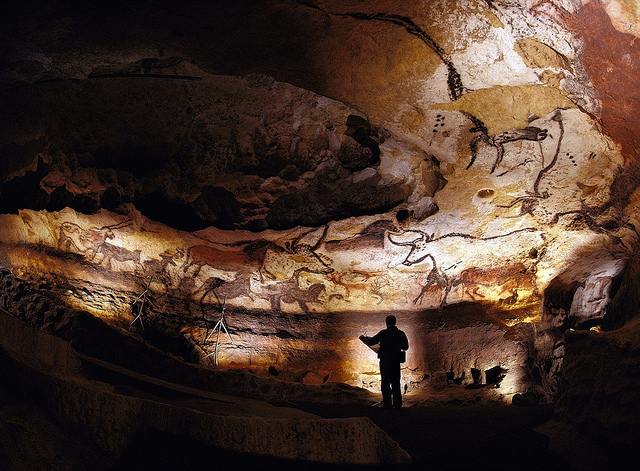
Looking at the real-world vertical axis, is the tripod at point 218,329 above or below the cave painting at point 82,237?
below

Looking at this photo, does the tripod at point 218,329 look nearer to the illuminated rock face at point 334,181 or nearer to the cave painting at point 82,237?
Answer: the illuminated rock face at point 334,181

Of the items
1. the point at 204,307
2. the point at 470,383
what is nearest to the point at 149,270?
the point at 204,307

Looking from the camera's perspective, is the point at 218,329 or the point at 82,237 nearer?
the point at 82,237

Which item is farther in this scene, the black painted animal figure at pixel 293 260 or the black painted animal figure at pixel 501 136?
→ the black painted animal figure at pixel 293 260

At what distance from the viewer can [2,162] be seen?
4.35 metres

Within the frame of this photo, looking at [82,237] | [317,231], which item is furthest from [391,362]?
[82,237]

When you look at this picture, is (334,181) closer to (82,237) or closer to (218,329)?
(218,329)

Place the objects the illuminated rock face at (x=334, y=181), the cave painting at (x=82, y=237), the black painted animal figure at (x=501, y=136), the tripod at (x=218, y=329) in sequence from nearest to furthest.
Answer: the illuminated rock face at (x=334, y=181) → the black painted animal figure at (x=501, y=136) → the cave painting at (x=82, y=237) → the tripod at (x=218, y=329)

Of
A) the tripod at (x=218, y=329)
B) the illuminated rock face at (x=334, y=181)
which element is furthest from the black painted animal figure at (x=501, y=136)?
the tripod at (x=218, y=329)

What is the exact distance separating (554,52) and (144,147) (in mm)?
3810

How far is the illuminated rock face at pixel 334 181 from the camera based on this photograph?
8.75 feet

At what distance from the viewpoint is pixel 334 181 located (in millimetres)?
4352

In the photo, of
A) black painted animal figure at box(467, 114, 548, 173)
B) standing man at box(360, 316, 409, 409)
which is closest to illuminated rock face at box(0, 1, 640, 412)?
black painted animal figure at box(467, 114, 548, 173)

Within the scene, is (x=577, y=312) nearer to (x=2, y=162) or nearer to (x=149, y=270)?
(x=149, y=270)
